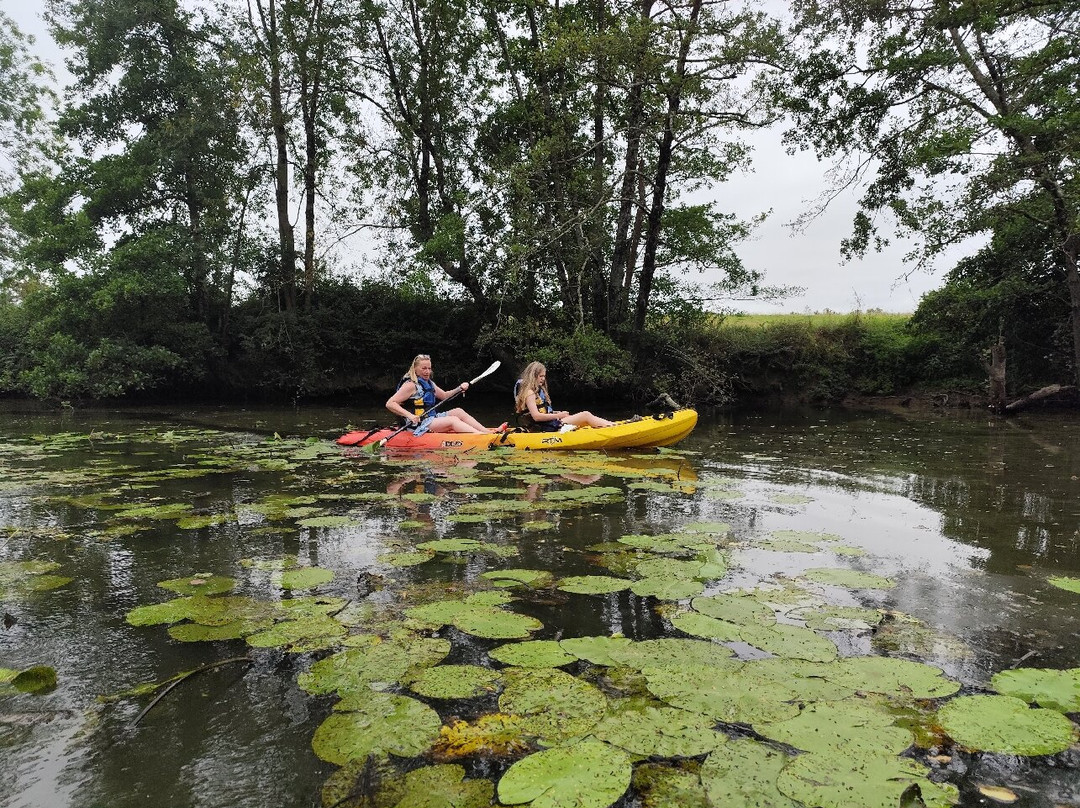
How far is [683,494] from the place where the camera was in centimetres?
471

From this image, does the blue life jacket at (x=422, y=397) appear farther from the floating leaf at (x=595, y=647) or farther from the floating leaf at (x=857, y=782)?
the floating leaf at (x=857, y=782)

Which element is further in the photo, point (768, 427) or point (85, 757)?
point (768, 427)

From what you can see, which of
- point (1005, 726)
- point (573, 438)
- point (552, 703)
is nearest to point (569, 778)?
Answer: point (552, 703)

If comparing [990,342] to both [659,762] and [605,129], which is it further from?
[659,762]

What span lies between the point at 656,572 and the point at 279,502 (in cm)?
286

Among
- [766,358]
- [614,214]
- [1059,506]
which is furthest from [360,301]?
[1059,506]

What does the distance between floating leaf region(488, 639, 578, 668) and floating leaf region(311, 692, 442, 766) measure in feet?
1.14

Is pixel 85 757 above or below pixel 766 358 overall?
below

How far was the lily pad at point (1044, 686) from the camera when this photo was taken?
1.64 m

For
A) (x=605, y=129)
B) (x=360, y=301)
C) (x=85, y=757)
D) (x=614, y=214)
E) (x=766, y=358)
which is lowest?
(x=85, y=757)

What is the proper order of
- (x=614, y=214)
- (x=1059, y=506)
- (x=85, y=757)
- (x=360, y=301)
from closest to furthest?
(x=85, y=757) → (x=1059, y=506) → (x=614, y=214) → (x=360, y=301)

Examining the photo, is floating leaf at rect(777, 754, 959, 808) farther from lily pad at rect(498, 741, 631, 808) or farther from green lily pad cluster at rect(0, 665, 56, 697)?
green lily pad cluster at rect(0, 665, 56, 697)

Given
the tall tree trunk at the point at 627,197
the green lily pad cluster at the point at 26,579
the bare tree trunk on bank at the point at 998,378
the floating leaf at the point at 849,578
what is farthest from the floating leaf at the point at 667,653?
the bare tree trunk on bank at the point at 998,378

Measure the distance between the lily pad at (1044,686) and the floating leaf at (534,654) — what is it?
1200 mm
